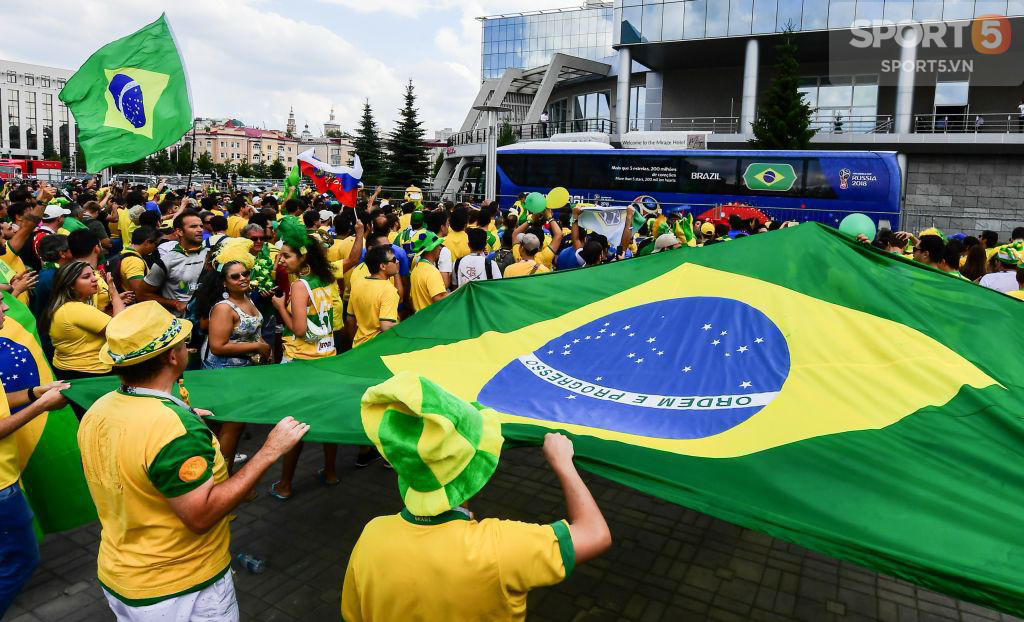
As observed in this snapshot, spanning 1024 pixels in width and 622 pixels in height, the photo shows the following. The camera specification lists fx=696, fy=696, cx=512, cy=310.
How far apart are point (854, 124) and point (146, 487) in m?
39.1

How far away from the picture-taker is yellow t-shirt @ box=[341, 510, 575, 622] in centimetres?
207

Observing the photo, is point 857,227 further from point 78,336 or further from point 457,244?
point 78,336

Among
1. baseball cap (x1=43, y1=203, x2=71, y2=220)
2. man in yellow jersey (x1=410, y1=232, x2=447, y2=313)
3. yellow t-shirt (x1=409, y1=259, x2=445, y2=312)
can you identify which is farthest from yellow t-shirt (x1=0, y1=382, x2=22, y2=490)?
baseball cap (x1=43, y1=203, x2=71, y2=220)

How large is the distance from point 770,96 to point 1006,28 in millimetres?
10711

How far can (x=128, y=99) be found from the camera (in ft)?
25.2

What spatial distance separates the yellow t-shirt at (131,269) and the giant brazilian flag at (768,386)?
341cm

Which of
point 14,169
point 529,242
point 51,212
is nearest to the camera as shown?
point 529,242

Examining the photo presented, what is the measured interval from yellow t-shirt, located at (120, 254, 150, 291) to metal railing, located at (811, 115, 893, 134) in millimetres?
33109

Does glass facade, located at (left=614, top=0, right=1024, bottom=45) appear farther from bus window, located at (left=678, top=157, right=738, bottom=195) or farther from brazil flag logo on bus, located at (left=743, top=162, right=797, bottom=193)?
brazil flag logo on bus, located at (left=743, top=162, right=797, bottom=193)

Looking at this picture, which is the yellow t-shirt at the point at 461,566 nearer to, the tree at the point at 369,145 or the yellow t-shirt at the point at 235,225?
the yellow t-shirt at the point at 235,225

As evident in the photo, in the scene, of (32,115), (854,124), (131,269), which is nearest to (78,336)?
(131,269)

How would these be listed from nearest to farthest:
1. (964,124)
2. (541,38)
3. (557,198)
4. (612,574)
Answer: (612,574) → (557,198) → (964,124) → (541,38)

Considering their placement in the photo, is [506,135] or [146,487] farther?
[506,135]

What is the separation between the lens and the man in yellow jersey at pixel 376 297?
560 centimetres
